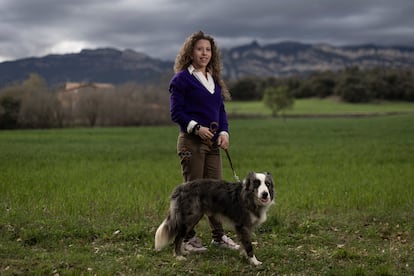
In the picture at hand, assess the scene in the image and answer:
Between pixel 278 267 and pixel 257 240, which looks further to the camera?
pixel 257 240

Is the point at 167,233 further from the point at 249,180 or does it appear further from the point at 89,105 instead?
the point at 89,105

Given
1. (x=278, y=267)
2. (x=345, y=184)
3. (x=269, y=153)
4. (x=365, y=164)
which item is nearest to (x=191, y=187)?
(x=278, y=267)

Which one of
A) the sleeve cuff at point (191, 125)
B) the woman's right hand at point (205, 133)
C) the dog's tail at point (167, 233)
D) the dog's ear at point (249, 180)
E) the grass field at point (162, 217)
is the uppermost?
the sleeve cuff at point (191, 125)

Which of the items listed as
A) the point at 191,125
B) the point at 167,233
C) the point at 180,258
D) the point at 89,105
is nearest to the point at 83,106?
the point at 89,105

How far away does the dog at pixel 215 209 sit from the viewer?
250 inches

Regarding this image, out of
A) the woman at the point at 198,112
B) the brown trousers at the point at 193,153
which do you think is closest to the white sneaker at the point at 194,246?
the woman at the point at 198,112

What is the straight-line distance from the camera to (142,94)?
68.5 metres

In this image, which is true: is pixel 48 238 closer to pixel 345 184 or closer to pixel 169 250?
pixel 169 250

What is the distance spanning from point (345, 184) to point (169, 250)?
22.9 feet

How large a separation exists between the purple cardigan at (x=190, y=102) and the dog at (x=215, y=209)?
39.5 inches

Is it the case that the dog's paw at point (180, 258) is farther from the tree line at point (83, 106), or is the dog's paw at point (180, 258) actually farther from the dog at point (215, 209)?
the tree line at point (83, 106)

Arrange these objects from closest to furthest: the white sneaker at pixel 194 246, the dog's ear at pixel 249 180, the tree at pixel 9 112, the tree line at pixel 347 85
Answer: the dog's ear at pixel 249 180 → the white sneaker at pixel 194 246 → the tree at pixel 9 112 → the tree line at pixel 347 85

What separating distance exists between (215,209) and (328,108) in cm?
8264

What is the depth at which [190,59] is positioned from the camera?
7.13 metres
